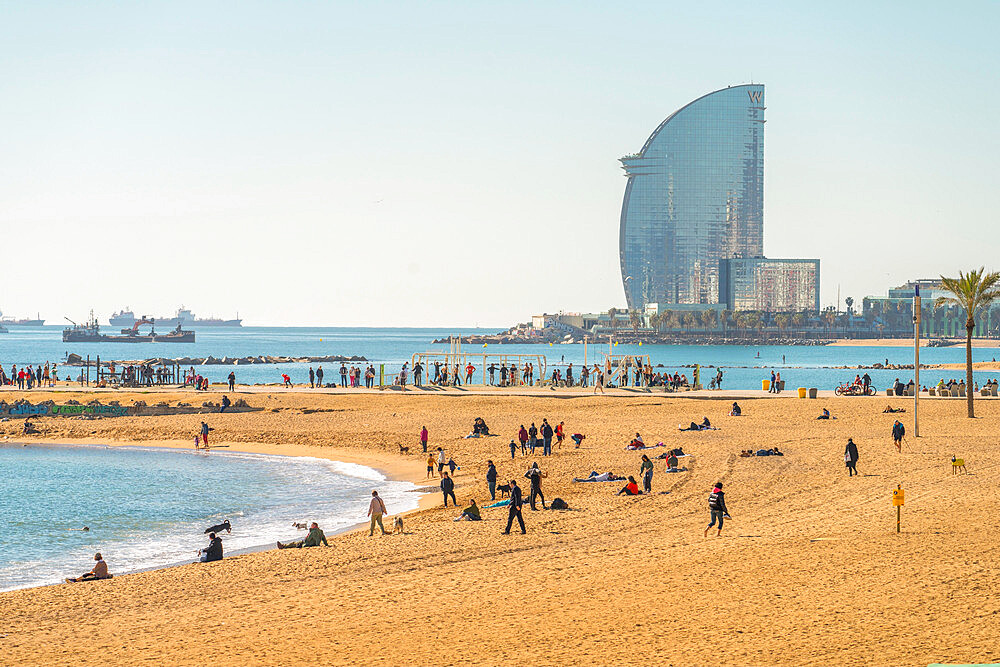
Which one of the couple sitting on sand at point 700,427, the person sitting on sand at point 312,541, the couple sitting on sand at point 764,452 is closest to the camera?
the person sitting on sand at point 312,541

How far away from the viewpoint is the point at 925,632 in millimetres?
11914

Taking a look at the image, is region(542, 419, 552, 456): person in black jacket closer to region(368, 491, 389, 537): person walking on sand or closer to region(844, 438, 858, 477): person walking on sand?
region(844, 438, 858, 477): person walking on sand

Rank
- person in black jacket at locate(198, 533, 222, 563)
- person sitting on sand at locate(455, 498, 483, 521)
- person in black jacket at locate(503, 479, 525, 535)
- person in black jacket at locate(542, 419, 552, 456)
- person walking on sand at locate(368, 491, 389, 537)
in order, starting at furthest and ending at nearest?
person in black jacket at locate(542, 419, 552, 456) < person sitting on sand at locate(455, 498, 483, 521) < person walking on sand at locate(368, 491, 389, 537) < person in black jacket at locate(503, 479, 525, 535) < person in black jacket at locate(198, 533, 222, 563)

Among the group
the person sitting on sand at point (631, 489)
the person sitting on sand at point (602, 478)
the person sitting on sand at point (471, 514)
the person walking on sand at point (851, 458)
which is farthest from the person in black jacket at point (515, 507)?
the person walking on sand at point (851, 458)

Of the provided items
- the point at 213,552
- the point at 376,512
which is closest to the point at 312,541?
the point at 376,512

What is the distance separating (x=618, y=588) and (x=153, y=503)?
18010mm

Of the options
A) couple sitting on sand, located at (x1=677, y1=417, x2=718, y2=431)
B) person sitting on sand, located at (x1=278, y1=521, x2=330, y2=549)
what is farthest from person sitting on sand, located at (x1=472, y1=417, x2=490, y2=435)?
person sitting on sand, located at (x1=278, y1=521, x2=330, y2=549)

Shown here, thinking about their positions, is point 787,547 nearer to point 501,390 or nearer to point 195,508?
point 195,508

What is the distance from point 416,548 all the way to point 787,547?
7.10 meters

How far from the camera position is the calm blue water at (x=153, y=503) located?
72.8ft

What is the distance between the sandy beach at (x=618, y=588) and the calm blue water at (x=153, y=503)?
264cm

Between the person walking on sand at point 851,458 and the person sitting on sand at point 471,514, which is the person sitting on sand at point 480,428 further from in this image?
the person walking on sand at point 851,458

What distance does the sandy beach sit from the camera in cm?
1212

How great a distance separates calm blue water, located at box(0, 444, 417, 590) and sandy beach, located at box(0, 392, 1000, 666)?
264 cm
